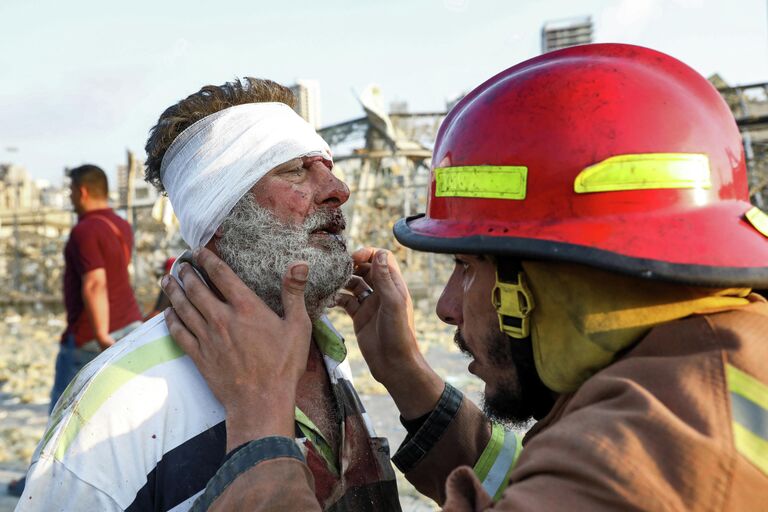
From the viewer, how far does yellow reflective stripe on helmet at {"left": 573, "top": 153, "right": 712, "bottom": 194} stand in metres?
1.50

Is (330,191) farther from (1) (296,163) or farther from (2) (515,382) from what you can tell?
(2) (515,382)

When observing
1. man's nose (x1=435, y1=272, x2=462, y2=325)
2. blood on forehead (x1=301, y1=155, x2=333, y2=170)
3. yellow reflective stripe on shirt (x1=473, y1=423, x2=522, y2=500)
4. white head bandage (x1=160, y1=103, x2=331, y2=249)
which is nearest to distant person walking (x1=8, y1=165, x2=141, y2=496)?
white head bandage (x1=160, y1=103, x2=331, y2=249)

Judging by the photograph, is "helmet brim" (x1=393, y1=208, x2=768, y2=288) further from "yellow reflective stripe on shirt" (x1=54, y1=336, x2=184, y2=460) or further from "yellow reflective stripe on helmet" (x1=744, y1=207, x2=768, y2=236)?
"yellow reflective stripe on shirt" (x1=54, y1=336, x2=184, y2=460)

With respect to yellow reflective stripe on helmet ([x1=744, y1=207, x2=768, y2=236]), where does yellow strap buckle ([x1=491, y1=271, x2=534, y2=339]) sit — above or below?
below

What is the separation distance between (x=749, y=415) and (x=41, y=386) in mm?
9743

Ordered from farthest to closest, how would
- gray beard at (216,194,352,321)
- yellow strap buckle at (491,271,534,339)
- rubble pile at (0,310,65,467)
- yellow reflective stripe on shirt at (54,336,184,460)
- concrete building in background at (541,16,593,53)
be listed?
concrete building in background at (541,16,593,53)
rubble pile at (0,310,65,467)
gray beard at (216,194,352,321)
yellow reflective stripe on shirt at (54,336,184,460)
yellow strap buckle at (491,271,534,339)

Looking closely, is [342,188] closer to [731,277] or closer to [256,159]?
[256,159]

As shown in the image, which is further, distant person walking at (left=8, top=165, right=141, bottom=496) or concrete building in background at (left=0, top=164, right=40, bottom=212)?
concrete building in background at (left=0, top=164, right=40, bottom=212)

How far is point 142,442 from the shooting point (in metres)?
1.86

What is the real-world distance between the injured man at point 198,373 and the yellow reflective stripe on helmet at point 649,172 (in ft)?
3.44

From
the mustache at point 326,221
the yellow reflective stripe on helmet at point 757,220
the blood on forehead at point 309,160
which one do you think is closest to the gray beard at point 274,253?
the mustache at point 326,221

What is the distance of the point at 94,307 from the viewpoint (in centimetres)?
513

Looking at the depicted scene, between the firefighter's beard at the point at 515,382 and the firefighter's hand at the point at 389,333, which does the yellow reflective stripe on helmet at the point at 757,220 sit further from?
the firefighter's hand at the point at 389,333

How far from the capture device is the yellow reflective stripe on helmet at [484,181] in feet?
5.40
